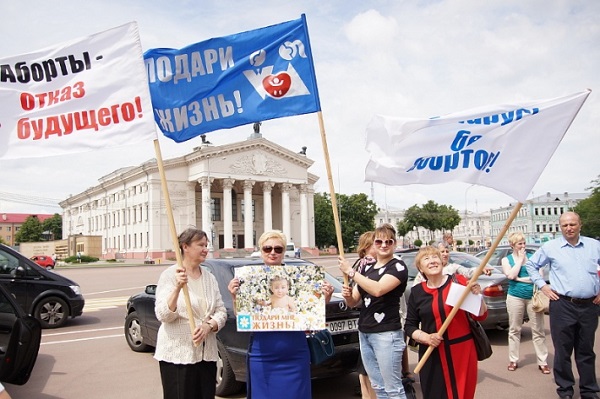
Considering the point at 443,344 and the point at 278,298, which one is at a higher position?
the point at 278,298

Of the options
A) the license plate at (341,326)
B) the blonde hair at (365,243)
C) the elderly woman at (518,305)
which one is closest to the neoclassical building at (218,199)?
the elderly woman at (518,305)

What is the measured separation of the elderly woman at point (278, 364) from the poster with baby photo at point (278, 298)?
0.09 meters

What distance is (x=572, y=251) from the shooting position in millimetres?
5699

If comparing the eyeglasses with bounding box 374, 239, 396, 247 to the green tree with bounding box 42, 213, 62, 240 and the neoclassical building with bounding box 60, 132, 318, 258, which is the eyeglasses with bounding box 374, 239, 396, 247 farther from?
the green tree with bounding box 42, 213, 62, 240

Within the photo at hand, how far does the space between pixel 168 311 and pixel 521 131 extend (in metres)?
3.36

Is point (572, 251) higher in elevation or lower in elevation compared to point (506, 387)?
higher

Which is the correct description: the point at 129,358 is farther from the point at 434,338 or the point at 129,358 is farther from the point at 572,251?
the point at 572,251

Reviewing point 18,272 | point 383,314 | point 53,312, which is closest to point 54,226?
point 53,312

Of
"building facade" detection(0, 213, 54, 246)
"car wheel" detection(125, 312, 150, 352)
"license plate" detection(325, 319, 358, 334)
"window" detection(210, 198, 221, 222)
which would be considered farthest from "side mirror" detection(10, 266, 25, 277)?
"building facade" detection(0, 213, 54, 246)

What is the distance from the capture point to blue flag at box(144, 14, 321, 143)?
516 cm

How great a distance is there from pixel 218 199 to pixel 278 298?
76.1 meters

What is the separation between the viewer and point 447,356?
4230 millimetres

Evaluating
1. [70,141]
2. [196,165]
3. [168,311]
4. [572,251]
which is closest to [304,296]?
[168,311]

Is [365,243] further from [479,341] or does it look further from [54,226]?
[54,226]
